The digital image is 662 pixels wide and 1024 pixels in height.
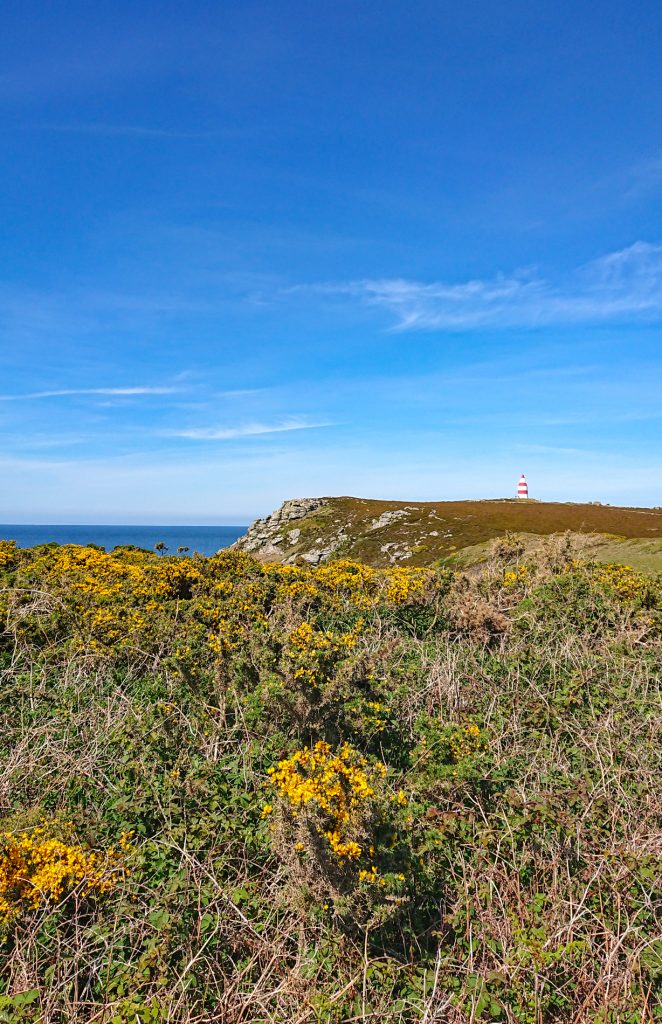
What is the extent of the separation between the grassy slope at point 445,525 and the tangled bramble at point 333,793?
2364 cm

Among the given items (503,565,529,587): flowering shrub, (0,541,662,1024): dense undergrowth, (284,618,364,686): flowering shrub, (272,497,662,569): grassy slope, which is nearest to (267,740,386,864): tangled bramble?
(0,541,662,1024): dense undergrowth

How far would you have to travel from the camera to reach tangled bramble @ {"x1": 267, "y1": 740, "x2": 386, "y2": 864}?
3752 millimetres

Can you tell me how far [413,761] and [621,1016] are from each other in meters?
2.33

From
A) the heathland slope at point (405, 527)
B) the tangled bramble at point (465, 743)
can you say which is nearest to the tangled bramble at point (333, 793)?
the tangled bramble at point (465, 743)

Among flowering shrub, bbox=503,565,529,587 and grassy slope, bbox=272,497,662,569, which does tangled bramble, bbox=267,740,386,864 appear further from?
grassy slope, bbox=272,497,662,569

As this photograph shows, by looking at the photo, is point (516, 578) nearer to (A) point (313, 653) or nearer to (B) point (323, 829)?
(A) point (313, 653)

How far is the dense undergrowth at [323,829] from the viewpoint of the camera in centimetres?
372

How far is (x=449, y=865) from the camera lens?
4570 millimetres

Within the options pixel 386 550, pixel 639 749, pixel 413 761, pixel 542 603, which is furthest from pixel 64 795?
pixel 386 550

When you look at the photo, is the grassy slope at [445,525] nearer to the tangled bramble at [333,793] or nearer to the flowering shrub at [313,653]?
the flowering shrub at [313,653]

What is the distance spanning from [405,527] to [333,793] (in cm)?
3332

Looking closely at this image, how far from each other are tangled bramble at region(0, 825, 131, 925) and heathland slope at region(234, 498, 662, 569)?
2233 cm

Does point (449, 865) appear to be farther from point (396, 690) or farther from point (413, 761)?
point (396, 690)

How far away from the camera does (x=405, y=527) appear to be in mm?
36750
